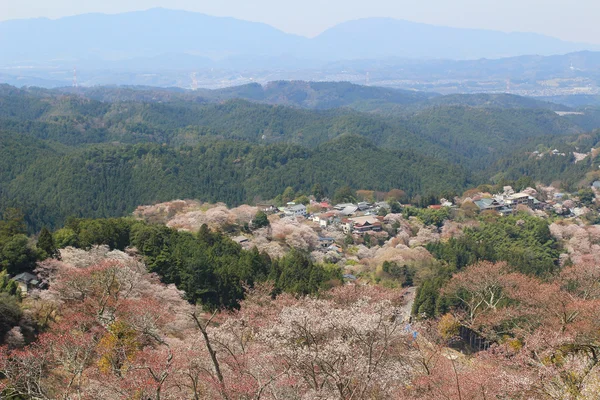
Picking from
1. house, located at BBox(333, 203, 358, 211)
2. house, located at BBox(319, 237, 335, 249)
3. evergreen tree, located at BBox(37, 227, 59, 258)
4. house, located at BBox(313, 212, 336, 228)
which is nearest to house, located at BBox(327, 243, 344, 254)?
house, located at BBox(319, 237, 335, 249)

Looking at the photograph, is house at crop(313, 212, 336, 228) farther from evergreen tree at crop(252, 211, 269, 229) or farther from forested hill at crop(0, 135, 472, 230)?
forested hill at crop(0, 135, 472, 230)

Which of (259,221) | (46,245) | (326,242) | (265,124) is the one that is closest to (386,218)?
(326,242)

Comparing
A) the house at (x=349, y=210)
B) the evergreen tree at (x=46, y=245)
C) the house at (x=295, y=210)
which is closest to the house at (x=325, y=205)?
the house at (x=295, y=210)

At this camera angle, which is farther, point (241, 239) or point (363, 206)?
point (363, 206)

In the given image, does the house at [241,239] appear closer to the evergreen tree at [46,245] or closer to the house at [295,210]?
the house at [295,210]

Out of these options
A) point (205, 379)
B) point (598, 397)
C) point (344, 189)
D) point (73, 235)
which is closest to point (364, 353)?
point (205, 379)

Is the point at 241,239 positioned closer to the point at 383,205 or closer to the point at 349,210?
the point at 349,210
